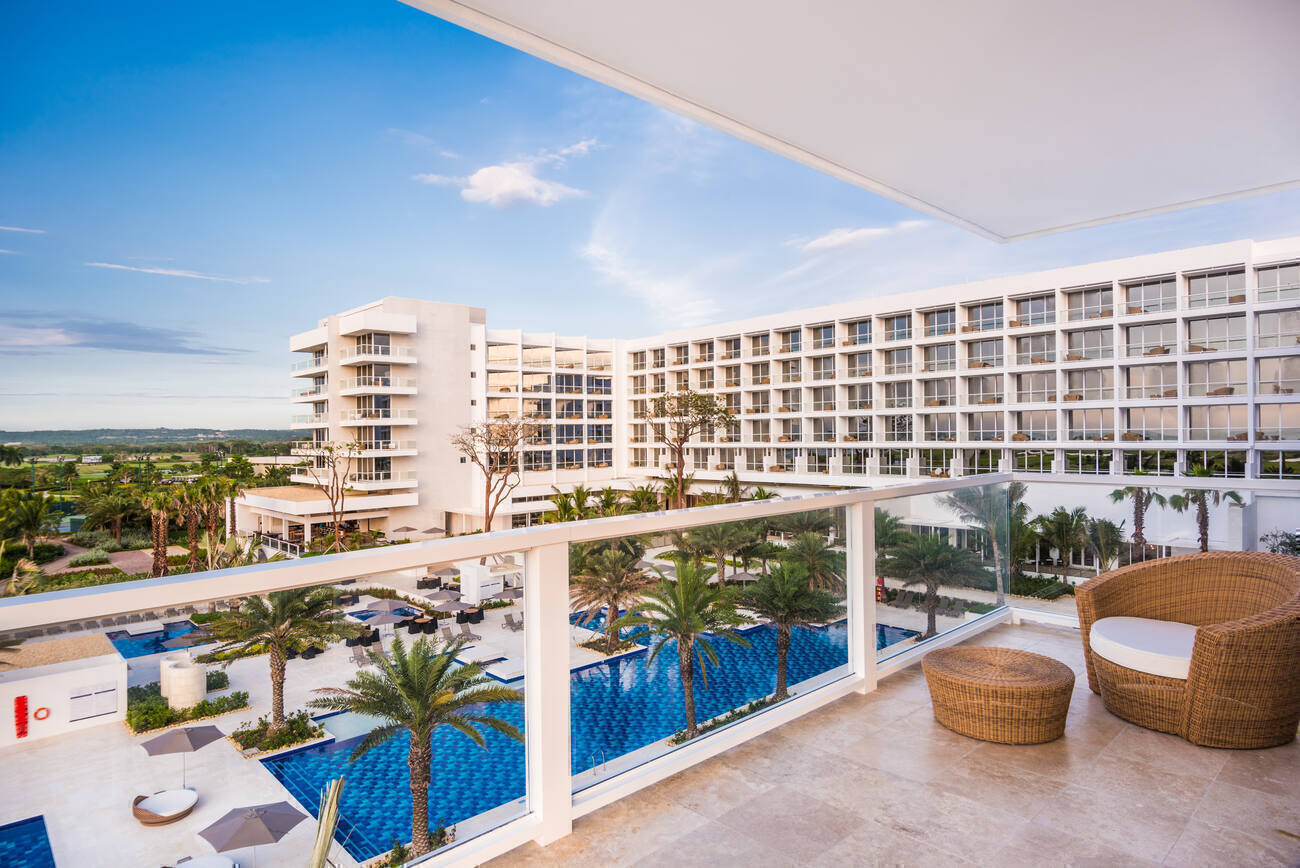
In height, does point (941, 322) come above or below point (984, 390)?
above

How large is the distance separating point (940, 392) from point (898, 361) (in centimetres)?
255

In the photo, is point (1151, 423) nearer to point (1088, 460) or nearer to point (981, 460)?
point (1088, 460)

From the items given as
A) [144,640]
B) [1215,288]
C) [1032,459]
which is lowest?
[1032,459]

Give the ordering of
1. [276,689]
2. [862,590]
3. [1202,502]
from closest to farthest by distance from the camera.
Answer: [276,689]
[862,590]
[1202,502]

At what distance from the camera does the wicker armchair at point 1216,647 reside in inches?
104

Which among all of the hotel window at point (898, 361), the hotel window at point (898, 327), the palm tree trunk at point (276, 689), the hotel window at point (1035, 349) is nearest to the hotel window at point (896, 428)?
the hotel window at point (898, 361)

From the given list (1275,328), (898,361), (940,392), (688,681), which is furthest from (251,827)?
(898,361)

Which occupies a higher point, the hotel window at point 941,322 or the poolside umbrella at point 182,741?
the hotel window at point 941,322

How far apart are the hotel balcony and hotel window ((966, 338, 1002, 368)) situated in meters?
27.1

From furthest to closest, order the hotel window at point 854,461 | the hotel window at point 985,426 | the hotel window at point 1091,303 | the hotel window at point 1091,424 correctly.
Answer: the hotel window at point 854,461, the hotel window at point 985,426, the hotel window at point 1091,303, the hotel window at point 1091,424

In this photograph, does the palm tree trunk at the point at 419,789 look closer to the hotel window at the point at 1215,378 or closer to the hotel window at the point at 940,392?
the hotel window at the point at 1215,378

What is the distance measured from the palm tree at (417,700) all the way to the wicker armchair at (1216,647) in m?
2.84

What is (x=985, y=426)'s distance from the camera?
2992 centimetres

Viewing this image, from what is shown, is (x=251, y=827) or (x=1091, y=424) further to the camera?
(x=1091, y=424)
